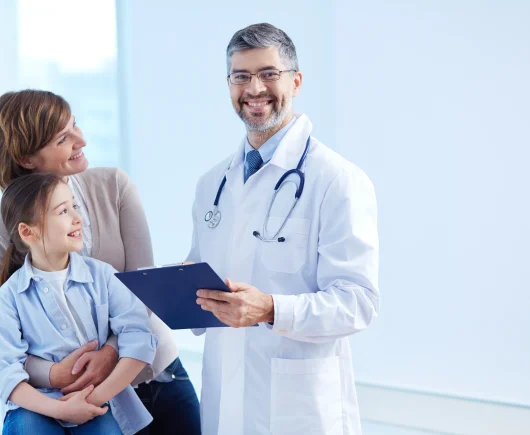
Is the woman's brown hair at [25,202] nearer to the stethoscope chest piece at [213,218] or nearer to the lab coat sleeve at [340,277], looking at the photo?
the stethoscope chest piece at [213,218]

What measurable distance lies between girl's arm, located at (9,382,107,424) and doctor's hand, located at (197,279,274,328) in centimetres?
39

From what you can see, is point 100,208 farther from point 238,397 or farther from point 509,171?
point 509,171

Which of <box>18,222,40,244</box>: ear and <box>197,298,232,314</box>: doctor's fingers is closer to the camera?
<box>197,298,232,314</box>: doctor's fingers

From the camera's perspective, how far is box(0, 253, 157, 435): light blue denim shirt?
1.72 meters

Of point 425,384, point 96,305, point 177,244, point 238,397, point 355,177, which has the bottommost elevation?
point 425,384

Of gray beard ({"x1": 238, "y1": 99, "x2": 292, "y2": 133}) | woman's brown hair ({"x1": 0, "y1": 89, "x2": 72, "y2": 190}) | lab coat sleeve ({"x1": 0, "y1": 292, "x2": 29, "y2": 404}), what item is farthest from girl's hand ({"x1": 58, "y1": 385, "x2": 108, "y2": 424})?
gray beard ({"x1": 238, "y1": 99, "x2": 292, "y2": 133})

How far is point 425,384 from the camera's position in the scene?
11.8ft

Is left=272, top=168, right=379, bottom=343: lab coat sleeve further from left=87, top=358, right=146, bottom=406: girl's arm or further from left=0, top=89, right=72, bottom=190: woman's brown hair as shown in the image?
left=0, top=89, right=72, bottom=190: woman's brown hair

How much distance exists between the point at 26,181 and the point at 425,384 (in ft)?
8.22

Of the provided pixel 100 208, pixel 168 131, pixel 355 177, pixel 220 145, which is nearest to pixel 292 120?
pixel 355 177

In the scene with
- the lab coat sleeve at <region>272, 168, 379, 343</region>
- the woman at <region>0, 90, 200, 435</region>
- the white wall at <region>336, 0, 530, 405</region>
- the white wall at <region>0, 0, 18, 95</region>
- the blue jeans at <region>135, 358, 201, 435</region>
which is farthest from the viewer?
the white wall at <region>0, 0, 18, 95</region>

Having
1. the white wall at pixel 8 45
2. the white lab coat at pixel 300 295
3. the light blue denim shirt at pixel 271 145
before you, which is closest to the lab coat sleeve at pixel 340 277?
the white lab coat at pixel 300 295

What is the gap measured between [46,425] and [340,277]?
76 centimetres

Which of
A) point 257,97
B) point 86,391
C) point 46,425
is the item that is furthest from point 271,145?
point 46,425
